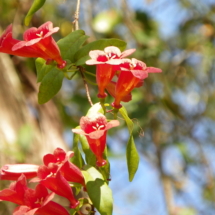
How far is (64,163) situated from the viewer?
82 centimetres

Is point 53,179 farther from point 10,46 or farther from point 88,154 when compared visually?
point 10,46

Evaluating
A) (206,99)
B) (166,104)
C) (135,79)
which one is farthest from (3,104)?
(135,79)

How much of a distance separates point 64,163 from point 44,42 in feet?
0.94

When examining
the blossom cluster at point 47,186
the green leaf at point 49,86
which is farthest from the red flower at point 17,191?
the green leaf at point 49,86

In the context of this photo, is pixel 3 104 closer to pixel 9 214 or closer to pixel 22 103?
pixel 22 103

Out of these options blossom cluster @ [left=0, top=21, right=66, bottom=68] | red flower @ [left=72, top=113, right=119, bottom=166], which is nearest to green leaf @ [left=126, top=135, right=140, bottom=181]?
red flower @ [left=72, top=113, right=119, bottom=166]

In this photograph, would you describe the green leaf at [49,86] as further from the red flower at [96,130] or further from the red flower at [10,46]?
the red flower at [96,130]

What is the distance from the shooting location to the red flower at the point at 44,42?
0.90 m

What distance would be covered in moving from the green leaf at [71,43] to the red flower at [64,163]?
0.29 meters

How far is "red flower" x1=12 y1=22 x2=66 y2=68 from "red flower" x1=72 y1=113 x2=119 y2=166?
201mm

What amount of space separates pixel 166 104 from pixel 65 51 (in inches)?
61.4

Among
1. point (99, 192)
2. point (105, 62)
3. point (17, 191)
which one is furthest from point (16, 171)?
point (105, 62)

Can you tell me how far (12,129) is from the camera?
245cm

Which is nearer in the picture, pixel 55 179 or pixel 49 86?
pixel 55 179
